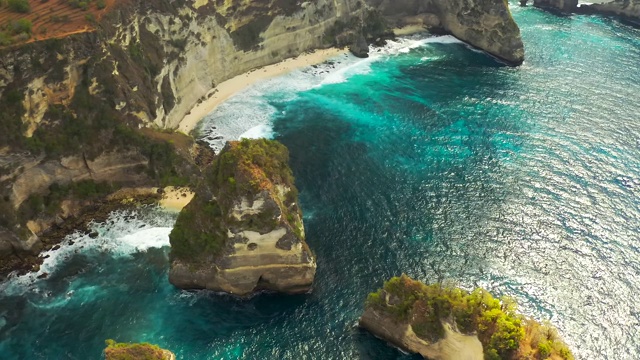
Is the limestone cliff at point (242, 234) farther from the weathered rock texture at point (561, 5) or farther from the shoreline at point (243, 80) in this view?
the weathered rock texture at point (561, 5)

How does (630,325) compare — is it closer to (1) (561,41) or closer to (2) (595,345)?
(2) (595,345)

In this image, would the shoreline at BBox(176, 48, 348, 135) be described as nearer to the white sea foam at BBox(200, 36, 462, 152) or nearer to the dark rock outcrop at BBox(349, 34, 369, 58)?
the white sea foam at BBox(200, 36, 462, 152)

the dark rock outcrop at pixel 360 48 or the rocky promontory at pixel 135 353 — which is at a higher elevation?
the dark rock outcrop at pixel 360 48

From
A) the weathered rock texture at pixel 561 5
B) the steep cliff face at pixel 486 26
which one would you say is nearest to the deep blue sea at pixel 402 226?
the steep cliff face at pixel 486 26

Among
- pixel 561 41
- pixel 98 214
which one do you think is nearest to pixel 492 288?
pixel 98 214

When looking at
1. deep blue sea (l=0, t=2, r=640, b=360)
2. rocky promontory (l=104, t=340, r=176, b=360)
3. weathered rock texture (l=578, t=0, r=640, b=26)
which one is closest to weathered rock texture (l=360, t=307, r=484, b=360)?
deep blue sea (l=0, t=2, r=640, b=360)

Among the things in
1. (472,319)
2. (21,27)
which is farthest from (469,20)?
(21,27)
